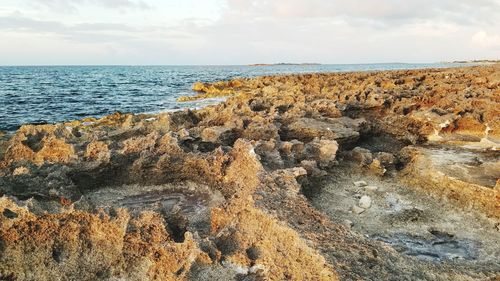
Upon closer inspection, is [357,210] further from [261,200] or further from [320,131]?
[320,131]

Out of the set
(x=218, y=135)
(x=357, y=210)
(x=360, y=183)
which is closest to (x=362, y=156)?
(x=360, y=183)

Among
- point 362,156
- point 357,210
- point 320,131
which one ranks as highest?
point 320,131

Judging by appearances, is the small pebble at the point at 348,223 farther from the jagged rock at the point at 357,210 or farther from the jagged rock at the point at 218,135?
the jagged rock at the point at 218,135

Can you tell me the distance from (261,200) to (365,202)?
211cm

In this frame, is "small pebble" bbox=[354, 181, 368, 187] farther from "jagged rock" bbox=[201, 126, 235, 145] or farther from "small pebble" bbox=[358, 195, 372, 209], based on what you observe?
"jagged rock" bbox=[201, 126, 235, 145]

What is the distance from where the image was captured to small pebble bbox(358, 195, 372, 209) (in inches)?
248

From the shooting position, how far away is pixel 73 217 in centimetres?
461

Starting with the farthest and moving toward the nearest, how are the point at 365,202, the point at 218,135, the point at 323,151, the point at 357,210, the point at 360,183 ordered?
1. the point at 218,135
2. the point at 323,151
3. the point at 360,183
4. the point at 365,202
5. the point at 357,210

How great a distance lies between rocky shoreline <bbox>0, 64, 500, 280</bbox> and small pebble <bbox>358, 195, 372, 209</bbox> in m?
0.02

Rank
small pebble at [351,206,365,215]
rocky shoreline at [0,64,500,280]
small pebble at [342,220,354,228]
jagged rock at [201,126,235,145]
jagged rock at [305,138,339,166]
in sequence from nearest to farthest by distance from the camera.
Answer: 1. rocky shoreline at [0,64,500,280]
2. small pebble at [342,220,354,228]
3. small pebble at [351,206,365,215]
4. jagged rock at [305,138,339,166]
5. jagged rock at [201,126,235,145]

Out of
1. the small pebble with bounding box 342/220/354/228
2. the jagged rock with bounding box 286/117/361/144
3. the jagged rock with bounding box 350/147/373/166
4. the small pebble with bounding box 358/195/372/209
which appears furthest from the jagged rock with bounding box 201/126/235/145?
the small pebble with bounding box 342/220/354/228

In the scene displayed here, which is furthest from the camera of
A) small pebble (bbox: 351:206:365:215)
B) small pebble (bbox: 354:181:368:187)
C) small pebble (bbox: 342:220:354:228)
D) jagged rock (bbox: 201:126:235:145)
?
jagged rock (bbox: 201:126:235:145)

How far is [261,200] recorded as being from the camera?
5.05 meters

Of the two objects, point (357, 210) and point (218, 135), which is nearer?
point (357, 210)
